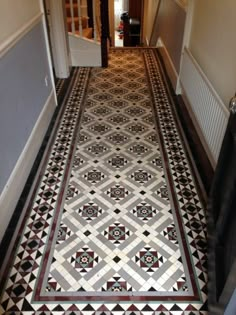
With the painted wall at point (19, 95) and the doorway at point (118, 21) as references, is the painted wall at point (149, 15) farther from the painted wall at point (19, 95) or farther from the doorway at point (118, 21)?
the painted wall at point (19, 95)

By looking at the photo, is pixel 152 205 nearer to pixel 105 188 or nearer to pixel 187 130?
pixel 105 188

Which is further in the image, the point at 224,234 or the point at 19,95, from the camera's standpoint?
the point at 19,95

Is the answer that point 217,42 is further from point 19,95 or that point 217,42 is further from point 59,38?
point 59,38

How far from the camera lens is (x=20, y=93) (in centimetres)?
236

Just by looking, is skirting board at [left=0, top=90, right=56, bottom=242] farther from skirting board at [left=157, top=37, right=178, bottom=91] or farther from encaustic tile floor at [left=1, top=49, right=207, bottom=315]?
skirting board at [left=157, top=37, right=178, bottom=91]

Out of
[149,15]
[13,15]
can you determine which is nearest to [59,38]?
[13,15]

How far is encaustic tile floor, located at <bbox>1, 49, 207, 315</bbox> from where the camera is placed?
1.68 meters

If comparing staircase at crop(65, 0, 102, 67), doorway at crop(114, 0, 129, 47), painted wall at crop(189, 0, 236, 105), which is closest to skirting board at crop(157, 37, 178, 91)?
painted wall at crop(189, 0, 236, 105)

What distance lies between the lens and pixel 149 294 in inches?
66.6

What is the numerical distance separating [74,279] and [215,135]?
1.51m

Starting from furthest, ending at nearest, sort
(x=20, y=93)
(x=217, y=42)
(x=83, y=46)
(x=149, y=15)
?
(x=149, y=15) → (x=83, y=46) → (x=217, y=42) → (x=20, y=93)

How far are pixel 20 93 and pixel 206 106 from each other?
63.0 inches

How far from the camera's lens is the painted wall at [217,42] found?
216 centimetres

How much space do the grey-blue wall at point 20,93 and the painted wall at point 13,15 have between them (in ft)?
0.37
